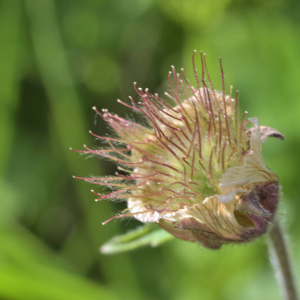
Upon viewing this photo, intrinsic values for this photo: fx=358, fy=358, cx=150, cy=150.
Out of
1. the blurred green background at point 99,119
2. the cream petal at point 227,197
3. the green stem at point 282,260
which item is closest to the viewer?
the cream petal at point 227,197

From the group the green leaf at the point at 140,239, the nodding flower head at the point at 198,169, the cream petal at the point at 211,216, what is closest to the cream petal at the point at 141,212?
the nodding flower head at the point at 198,169

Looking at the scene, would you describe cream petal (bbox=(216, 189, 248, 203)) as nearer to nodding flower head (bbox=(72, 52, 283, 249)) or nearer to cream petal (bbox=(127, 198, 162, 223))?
nodding flower head (bbox=(72, 52, 283, 249))

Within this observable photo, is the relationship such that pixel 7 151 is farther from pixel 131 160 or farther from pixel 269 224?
pixel 269 224

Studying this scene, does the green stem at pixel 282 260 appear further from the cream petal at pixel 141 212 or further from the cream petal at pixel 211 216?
the cream petal at pixel 141 212

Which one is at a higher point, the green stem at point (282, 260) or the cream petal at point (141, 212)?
the cream petal at point (141, 212)

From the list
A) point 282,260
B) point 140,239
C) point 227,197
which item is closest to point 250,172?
point 227,197

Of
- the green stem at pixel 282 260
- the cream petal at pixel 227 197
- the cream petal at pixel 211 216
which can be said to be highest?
the cream petal at pixel 227 197

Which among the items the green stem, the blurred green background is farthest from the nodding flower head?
the blurred green background
